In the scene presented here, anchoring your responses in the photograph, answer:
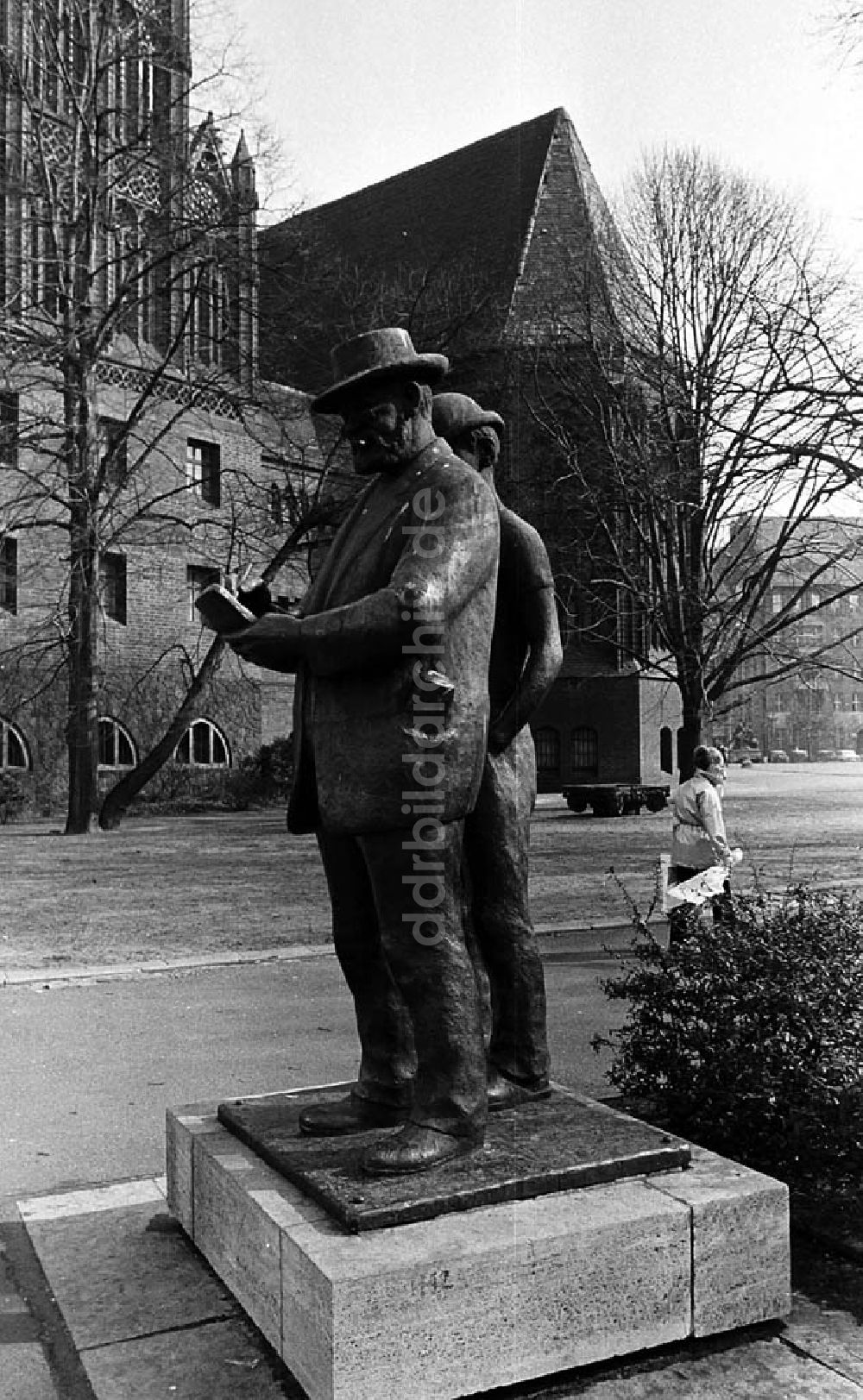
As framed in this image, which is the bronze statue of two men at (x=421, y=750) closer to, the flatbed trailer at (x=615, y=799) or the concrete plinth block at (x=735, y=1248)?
the concrete plinth block at (x=735, y=1248)

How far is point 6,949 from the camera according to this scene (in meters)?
10.1

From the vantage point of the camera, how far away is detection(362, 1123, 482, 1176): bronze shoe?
3258 mm

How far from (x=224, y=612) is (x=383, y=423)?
70 centimetres

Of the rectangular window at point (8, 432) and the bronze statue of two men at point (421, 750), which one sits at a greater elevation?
the rectangular window at point (8, 432)

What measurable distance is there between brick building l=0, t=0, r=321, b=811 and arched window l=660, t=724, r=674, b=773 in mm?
12741

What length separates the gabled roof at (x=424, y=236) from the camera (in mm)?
24188

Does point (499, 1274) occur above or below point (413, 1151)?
below

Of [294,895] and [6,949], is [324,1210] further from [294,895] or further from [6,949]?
[294,895]

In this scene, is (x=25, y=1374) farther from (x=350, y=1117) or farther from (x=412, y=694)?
(x=412, y=694)

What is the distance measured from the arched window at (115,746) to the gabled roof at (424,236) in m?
8.67

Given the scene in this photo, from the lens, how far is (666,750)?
126ft

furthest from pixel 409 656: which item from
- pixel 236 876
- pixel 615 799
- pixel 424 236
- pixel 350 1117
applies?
pixel 424 236

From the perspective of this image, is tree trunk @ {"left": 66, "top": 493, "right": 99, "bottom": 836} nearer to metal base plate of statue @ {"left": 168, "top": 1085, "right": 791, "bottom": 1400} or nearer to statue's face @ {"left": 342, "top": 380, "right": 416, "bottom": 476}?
statue's face @ {"left": 342, "top": 380, "right": 416, "bottom": 476}

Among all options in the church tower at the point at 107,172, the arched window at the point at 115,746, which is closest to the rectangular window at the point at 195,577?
the arched window at the point at 115,746
